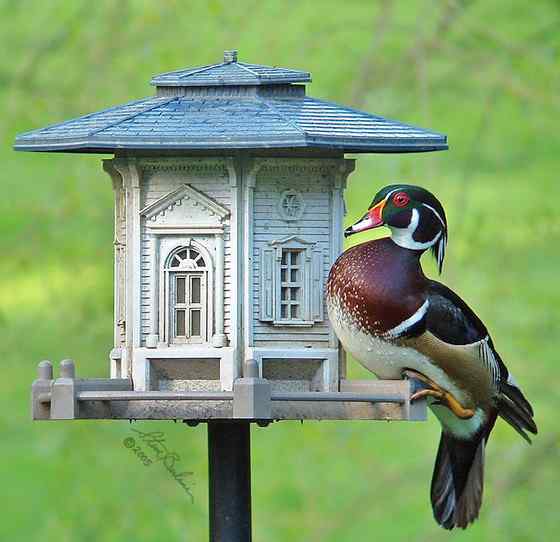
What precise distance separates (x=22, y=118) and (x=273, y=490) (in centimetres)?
267

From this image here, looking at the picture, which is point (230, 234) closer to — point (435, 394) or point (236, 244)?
point (236, 244)

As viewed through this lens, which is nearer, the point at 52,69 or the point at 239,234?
the point at 239,234

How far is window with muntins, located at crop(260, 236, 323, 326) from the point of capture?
21.1 feet

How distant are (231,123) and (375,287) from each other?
677mm

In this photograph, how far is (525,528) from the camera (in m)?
11.9

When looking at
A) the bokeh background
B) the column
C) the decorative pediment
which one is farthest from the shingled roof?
the bokeh background

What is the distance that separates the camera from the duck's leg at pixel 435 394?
618cm

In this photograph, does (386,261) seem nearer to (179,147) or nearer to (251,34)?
(179,147)

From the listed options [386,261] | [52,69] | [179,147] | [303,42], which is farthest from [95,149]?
[52,69]

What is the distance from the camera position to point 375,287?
621cm

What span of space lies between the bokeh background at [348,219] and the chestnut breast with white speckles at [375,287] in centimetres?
465

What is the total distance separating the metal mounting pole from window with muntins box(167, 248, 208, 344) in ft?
1.04

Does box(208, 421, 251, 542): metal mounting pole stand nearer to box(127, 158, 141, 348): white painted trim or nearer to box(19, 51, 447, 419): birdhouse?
box(19, 51, 447, 419): birdhouse

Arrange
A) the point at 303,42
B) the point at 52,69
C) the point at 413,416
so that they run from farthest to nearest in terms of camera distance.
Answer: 1. the point at 52,69
2. the point at 303,42
3. the point at 413,416
